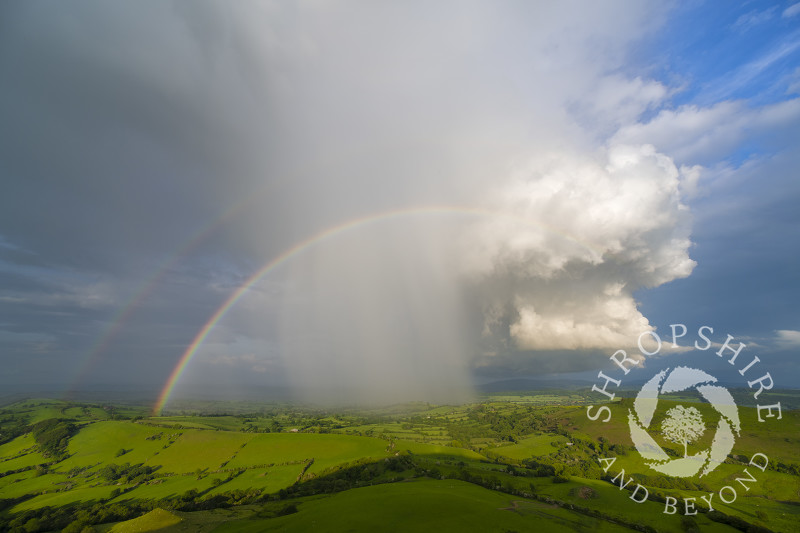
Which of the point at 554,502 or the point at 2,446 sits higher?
the point at 554,502

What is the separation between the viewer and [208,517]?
8050cm

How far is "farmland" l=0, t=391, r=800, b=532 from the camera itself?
7031 cm

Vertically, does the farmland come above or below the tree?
below

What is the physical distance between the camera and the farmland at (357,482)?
70.3 meters

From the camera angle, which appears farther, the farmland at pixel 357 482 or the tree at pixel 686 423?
the tree at pixel 686 423

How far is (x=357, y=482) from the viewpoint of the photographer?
11031cm

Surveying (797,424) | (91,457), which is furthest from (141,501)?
(797,424)

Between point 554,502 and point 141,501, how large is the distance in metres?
115

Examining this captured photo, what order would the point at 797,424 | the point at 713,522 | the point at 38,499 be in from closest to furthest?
1. the point at 713,522
2. the point at 38,499
3. the point at 797,424

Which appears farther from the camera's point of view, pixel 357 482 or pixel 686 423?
pixel 357 482

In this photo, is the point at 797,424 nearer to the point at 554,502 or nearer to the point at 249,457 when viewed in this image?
the point at 554,502

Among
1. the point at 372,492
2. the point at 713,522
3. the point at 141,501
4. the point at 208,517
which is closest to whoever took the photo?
the point at 713,522

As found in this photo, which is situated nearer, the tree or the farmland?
the farmland

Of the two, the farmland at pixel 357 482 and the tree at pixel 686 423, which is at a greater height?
the tree at pixel 686 423
